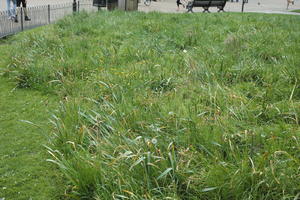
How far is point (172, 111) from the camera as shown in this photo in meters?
3.56

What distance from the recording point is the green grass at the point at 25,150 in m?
2.76

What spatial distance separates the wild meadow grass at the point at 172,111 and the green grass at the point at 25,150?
162 mm

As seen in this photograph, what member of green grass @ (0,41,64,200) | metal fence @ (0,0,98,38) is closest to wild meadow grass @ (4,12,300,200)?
green grass @ (0,41,64,200)

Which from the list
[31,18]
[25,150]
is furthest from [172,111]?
[31,18]

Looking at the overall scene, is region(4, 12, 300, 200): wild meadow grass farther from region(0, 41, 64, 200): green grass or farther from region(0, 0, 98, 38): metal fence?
region(0, 0, 98, 38): metal fence

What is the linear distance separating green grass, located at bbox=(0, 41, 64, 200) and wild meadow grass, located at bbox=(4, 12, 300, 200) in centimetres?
16

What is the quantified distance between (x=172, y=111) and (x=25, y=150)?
1.45 metres

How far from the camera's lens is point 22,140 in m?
3.52

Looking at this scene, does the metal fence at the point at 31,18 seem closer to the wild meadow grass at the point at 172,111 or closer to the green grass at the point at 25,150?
the wild meadow grass at the point at 172,111

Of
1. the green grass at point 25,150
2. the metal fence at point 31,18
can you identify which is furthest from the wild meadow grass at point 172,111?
the metal fence at point 31,18

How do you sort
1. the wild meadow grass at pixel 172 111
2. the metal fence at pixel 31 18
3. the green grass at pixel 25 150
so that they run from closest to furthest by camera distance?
the wild meadow grass at pixel 172 111 < the green grass at pixel 25 150 < the metal fence at pixel 31 18

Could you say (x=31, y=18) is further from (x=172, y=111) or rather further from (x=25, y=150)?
(x=172, y=111)

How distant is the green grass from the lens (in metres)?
2.76

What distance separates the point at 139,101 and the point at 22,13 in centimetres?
659
